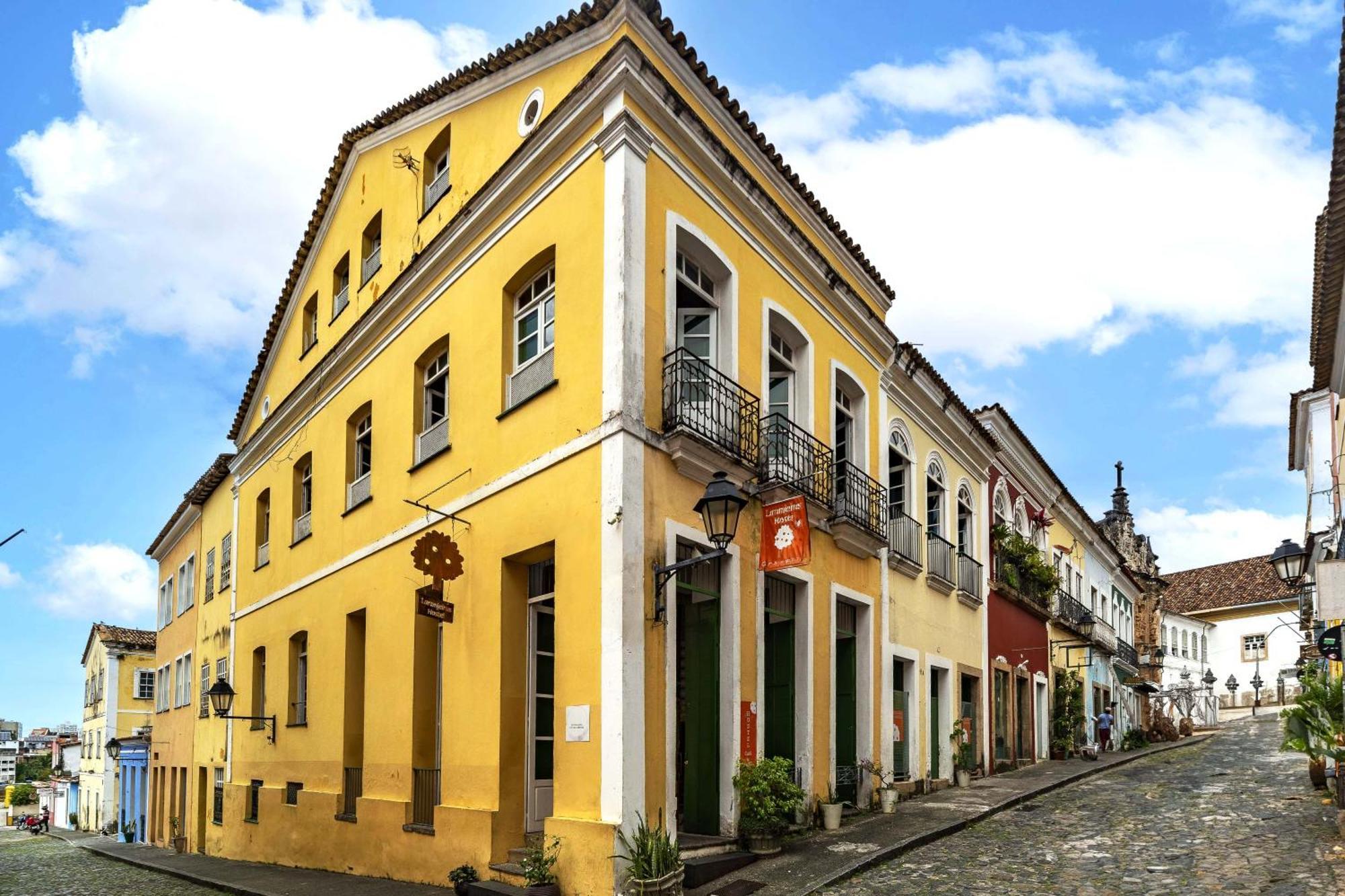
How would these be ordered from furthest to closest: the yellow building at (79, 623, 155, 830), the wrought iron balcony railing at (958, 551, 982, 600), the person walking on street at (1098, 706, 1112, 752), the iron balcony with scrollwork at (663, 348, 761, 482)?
the yellow building at (79, 623, 155, 830) → the person walking on street at (1098, 706, 1112, 752) → the wrought iron balcony railing at (958, 551, 982, 600) → the iron balcony with scrollwork at (663, 348, 761, 482)

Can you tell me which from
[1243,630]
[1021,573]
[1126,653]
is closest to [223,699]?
[1021,573]

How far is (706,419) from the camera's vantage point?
11000 mm

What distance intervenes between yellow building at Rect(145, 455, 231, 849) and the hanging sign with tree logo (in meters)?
12.5

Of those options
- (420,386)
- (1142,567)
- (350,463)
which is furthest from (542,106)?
(1142,567)

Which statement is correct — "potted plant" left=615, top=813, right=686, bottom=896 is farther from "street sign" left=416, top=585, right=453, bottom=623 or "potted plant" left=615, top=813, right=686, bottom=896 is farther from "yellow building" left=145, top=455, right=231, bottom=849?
"yellow building" left=145, top=455, right=231, bottom=849

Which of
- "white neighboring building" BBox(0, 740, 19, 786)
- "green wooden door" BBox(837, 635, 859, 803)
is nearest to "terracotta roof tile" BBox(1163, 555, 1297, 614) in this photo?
"green wooden door" BBox(837, 635, 859, 803)

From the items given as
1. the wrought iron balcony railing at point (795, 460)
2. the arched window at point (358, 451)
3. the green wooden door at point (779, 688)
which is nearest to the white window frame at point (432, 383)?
the arched window at point (358, 451)

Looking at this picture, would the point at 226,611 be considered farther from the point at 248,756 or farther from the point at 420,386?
the point at 420,386

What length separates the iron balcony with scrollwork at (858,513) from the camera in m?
13.5

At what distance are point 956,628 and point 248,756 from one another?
37.6 ft

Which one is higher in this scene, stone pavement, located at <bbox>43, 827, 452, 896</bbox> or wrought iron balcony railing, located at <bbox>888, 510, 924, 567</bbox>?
wrought iron balcony railing, located at <bbox>888, 510, 924, 567</bbox>

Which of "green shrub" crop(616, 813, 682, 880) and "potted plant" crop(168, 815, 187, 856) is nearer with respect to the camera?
"green shrub" crop(616, 813, 682, 880)

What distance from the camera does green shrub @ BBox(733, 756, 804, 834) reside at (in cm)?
1062

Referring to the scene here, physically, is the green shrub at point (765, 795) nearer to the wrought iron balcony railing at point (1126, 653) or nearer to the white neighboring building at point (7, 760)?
the wrought iron balcony railing at point (1126, 653)
